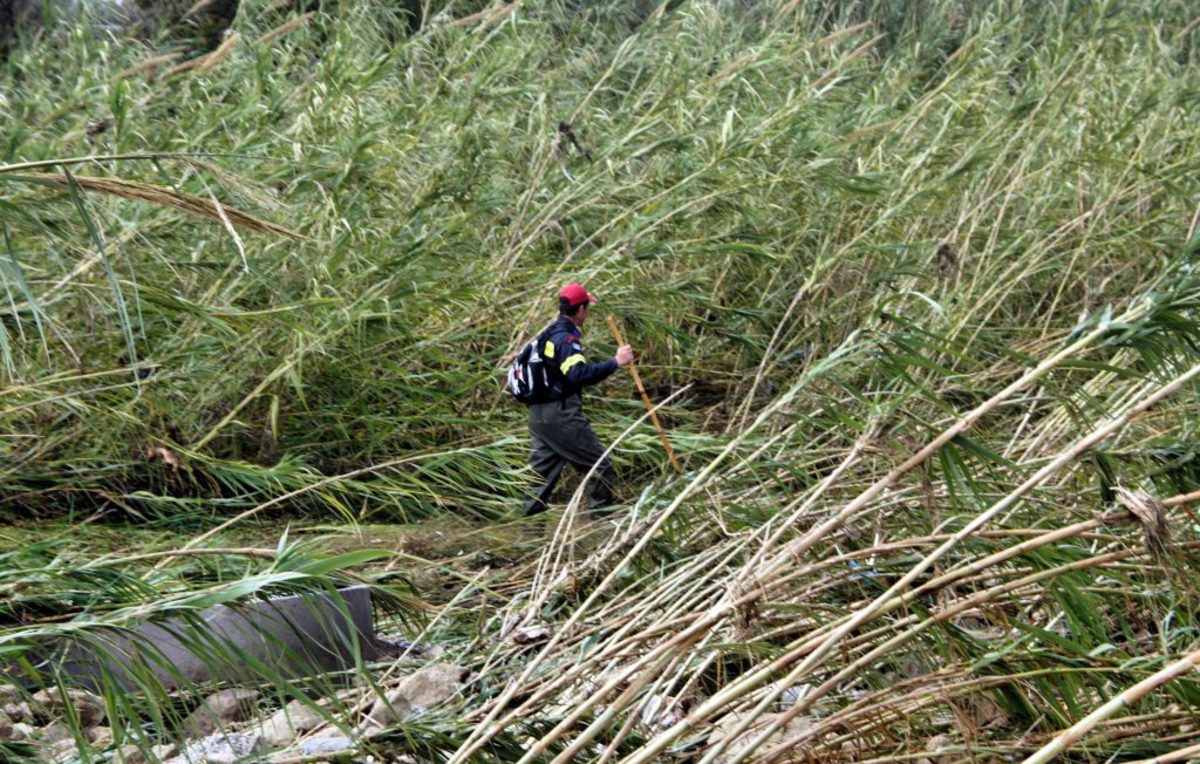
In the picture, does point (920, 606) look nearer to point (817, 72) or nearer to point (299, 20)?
point (299, 20)

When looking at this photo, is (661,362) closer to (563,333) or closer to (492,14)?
(563,333)

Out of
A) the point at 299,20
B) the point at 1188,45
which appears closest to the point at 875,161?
the point at 299,20

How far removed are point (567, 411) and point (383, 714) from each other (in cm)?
335

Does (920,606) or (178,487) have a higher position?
(920,606)

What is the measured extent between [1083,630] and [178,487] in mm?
4447

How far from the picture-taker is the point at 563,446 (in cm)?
679

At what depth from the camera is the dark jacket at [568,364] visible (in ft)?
21.9

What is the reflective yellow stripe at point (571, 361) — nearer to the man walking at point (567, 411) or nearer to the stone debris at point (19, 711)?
the man walking at point (567, 411)

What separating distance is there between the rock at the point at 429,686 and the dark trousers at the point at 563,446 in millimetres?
2823

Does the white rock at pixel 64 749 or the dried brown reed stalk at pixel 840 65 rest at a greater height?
the dried brown reed stalk at pixel 840 65

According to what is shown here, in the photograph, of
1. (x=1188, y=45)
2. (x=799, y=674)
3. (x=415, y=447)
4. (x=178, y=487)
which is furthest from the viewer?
(x=1188, y=45)

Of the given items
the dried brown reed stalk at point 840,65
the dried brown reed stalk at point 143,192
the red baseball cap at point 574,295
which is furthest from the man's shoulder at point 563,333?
the dried brown reed stalk at point 143,192

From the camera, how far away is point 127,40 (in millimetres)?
8328

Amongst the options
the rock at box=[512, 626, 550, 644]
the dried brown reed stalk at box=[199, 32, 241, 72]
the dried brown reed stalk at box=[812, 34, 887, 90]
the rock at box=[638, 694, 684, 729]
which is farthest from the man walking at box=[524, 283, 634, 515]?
the rock at box=[638, 694, 684, 729]
